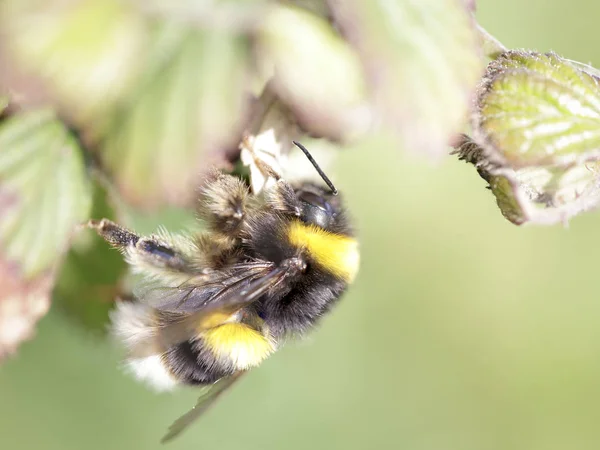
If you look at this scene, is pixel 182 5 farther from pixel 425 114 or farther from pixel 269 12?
pixel 425 114

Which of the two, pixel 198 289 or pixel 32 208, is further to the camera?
pixel 198 289

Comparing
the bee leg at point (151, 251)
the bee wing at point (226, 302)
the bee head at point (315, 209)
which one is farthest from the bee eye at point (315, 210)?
the bee leg at point (151, 251)

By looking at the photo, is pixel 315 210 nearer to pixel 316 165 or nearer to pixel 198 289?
pixel 316 165

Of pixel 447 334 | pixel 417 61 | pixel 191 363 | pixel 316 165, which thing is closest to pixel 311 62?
pixel 417 61

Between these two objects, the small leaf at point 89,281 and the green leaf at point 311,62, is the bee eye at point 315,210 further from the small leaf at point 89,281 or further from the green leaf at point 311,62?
the small leaf at point 89,281

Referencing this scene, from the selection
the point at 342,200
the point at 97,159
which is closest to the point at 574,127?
the point at 342,200
